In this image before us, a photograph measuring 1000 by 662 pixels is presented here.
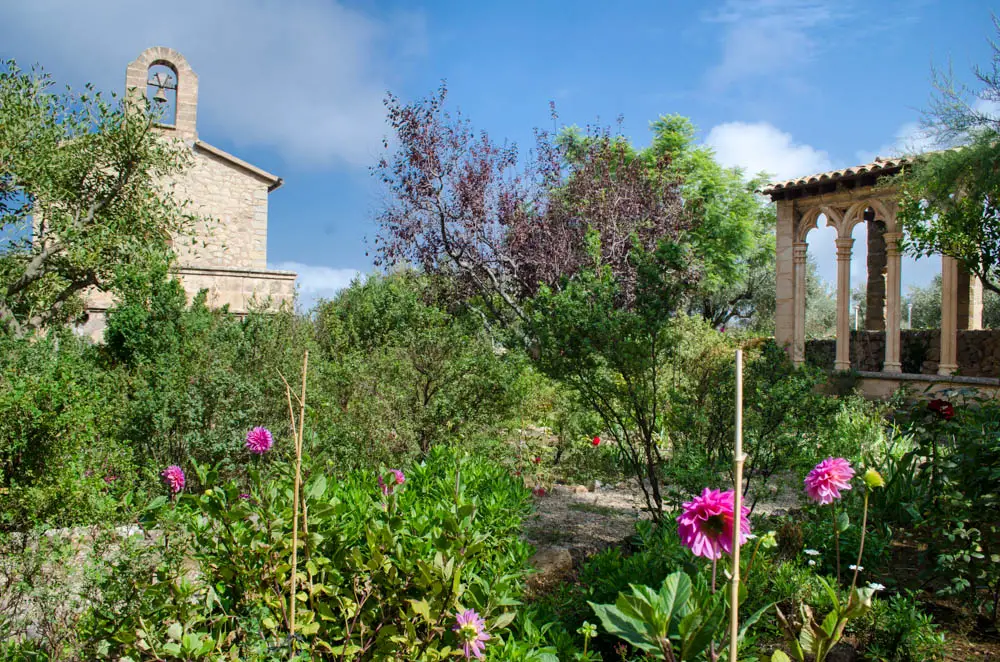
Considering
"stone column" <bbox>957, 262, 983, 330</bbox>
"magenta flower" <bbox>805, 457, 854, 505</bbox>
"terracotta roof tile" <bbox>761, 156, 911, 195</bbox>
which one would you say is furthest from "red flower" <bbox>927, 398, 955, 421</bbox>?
"stone column" <bbox>957, 262, 983, 330</bbox>

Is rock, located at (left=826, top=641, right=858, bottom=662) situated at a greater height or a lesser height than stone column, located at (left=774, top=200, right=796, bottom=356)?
lesser

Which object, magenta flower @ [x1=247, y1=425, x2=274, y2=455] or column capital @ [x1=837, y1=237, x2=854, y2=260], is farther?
column capital @ [x1=837, y1=237, x2=854, y2=260]

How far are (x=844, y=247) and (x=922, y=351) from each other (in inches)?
160

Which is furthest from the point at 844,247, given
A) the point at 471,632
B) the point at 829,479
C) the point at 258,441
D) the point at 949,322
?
the point at 471,632

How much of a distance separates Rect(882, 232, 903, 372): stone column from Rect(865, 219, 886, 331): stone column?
4.22m

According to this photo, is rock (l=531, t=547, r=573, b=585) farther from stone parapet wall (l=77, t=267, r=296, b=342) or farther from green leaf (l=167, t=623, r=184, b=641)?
stone parapet wall (l=77, t=267, r=296, b=342)

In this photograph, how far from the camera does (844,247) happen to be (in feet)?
41.9

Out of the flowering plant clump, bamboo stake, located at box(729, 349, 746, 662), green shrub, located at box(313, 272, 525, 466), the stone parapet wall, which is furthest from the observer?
the stone parapet wall

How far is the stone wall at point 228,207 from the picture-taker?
1909cm

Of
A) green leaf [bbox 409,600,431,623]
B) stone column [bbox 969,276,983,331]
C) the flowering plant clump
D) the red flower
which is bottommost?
green leaf [bbox 409,600,431,623]

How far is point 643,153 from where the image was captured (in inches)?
889

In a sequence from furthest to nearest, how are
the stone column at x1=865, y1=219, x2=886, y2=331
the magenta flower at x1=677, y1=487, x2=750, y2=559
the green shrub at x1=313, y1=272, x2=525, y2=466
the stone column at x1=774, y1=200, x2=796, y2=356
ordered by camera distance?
1. the stone column at x1=865, y1=219, x2=886, y2=331
2. the stone column at x1=774, y1=200, x2=796, y2=356
3. the green shrub at x1=313, y1=272, x2=525, y2=466
4. the magenta flower at x1=677, y1=487, x2=750, y2=559

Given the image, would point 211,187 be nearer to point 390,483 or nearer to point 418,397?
point 418,397

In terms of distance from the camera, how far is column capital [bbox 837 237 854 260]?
12652 mm
